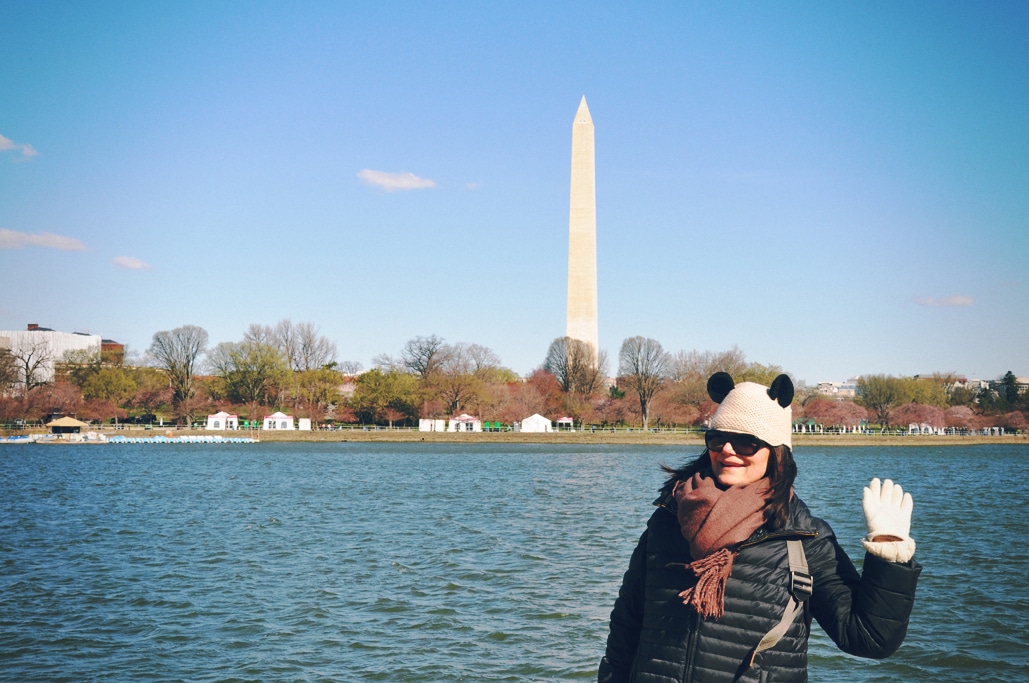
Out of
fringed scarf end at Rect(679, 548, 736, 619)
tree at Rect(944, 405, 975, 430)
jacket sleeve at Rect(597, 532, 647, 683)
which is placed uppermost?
tree at Rect(944, 405, 975, 430)

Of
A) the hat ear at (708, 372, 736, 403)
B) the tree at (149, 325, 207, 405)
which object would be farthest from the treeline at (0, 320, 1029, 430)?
the hat ear at (708, 372, 736, 403)

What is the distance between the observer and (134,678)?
33.9 feet

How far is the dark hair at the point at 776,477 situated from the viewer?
130 inches

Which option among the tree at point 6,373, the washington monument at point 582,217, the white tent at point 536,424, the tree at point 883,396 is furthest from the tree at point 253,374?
the tree at point 883,396

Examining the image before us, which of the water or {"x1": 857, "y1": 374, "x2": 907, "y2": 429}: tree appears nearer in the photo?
the water

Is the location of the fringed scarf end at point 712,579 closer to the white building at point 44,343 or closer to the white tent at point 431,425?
the white tent at point 431,425

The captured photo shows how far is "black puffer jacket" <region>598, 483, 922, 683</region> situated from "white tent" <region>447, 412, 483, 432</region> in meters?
84.7

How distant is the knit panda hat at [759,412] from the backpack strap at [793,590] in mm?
373

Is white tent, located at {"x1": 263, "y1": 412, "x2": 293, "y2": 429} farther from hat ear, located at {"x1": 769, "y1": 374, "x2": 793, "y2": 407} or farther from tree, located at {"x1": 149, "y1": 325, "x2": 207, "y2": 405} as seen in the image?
hat ear, located at {"x1": 769, "y1": 374, "x2": 793, "y2": 407}

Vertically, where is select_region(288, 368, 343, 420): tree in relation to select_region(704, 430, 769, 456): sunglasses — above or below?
above

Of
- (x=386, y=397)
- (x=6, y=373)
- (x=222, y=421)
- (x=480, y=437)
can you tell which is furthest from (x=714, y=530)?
(x=6, y=373)

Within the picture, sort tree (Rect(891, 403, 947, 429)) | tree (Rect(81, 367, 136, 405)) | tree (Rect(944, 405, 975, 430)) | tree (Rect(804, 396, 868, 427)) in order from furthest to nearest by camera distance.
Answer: tree (Rect(944, 405, 975, 430)) → tree (Rect(891, 403, 947, 429)) → tree (Rect(804, 396, 868, 427)) → tree (Rect(81, 367, 136, 405))

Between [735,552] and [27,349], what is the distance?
391 ft

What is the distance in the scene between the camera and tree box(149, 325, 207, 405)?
9475 centimetres
